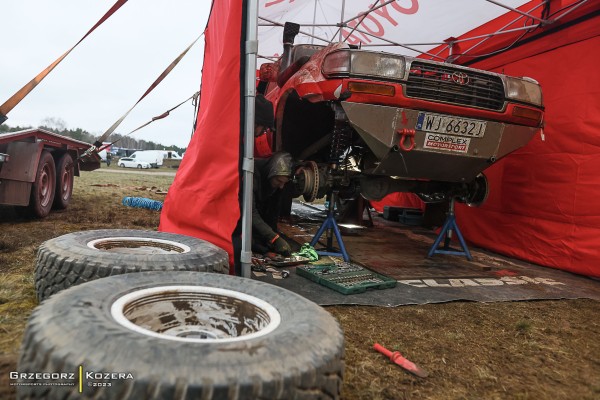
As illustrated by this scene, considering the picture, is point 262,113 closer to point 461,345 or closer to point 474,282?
point 474,282

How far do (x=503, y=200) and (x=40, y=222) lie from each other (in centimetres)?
492

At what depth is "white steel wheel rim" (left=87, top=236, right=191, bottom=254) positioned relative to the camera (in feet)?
6.93

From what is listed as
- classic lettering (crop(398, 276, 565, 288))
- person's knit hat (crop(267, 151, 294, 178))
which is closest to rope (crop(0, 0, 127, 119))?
person's knit hat (crop(267, 151, 294, 178))

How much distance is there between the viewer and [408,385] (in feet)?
4.74

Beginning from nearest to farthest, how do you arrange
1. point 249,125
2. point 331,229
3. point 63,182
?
point 249,125 → point 331,229 → point 63,182

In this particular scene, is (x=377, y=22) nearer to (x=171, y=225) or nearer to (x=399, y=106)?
(x=399, y=106)

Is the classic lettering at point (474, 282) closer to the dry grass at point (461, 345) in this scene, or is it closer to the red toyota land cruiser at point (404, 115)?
the dry grass at point (461, 345)

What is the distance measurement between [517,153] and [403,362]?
3.42 metres

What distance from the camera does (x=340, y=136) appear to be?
3256mm

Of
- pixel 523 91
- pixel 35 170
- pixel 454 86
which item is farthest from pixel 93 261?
pixel 523 91

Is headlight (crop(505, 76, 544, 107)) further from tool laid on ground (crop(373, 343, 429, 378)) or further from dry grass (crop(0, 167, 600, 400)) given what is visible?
tool laid on ground (crop(373, 343, 429, 378))

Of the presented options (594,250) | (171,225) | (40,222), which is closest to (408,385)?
(171,225)

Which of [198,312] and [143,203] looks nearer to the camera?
[198,312]

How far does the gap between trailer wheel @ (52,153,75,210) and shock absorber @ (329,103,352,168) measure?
130 inches
